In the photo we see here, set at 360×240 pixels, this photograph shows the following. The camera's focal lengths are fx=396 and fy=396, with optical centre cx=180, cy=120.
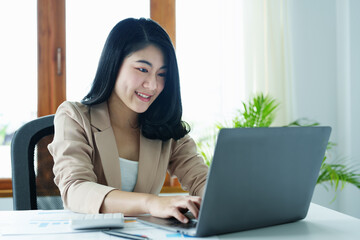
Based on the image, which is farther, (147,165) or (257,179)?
(147,165)

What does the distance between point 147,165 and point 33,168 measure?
15.1 inches

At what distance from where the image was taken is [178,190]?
9.67ft

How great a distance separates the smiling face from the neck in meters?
0.05

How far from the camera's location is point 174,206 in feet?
3.05

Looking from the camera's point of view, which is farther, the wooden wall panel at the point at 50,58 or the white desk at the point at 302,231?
the wooden wall panel at the point at 50,58

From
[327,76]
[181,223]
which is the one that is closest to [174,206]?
[181,223]

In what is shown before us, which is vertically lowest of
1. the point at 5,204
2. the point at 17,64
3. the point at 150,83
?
the point at 5,204

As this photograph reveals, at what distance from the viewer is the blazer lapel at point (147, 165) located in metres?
1.39

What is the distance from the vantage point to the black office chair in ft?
4.25

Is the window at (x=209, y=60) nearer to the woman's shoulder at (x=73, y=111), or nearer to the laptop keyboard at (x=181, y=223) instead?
the woman's shoulder at (x=73, y=111)

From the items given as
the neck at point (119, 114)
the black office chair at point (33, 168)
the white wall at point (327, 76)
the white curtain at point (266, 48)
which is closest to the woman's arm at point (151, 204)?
the black office chair at point (33, 168)

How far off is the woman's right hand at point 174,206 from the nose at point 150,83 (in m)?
0.54

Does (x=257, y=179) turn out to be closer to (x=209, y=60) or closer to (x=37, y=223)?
(x=37, y=223)

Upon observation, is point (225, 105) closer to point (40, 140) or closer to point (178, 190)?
point (178, 190)
